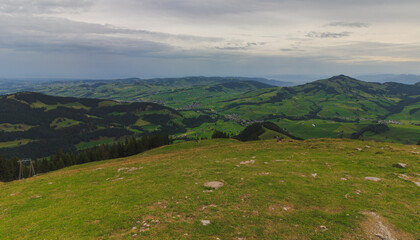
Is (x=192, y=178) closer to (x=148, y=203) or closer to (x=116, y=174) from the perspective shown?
(x=148, y=203)

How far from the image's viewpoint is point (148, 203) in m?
21.2

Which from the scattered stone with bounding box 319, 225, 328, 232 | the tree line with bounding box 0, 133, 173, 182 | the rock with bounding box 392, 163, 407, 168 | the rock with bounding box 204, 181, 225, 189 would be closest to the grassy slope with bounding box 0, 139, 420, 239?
the scattered stone with bounding box 319, 225, 328, 232

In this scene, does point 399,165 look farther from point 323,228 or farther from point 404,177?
point 323,228

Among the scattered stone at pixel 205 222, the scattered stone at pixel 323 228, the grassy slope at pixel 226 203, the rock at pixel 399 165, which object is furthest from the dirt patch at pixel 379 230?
the rock at pixel 399 165

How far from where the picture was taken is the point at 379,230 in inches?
603

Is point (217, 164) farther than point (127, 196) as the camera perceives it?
Yes

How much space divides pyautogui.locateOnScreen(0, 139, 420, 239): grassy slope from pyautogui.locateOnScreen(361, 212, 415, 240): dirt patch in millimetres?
443

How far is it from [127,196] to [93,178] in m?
15.7

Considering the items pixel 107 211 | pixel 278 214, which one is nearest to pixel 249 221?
pixel 278 214

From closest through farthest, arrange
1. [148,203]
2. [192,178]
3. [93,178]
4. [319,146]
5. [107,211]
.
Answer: [107,211] < [148,203] < [192,178] < [93,178] < [319,146]

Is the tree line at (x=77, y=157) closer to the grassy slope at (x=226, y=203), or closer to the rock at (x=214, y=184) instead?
the grassy slope at (x=226, y=203)

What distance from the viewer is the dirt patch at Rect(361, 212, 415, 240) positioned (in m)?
14.6

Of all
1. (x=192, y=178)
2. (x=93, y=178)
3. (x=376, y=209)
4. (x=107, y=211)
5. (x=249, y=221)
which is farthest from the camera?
(x=93, y=178)

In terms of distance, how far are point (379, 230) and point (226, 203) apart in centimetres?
1320
